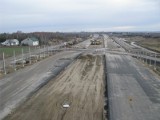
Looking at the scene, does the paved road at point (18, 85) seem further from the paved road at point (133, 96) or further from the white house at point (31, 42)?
the white house at point (31, 42)

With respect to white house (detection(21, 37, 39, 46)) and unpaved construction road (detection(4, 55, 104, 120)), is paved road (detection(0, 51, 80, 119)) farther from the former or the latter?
white house (detection(21, 37, 39, 46))

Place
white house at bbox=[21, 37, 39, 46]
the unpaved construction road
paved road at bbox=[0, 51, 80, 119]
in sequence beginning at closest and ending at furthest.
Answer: the unpaved construction road < paved road at bbox=[0, 51, 80, 119] < white house at bbox=[21, 37, 39, 46]

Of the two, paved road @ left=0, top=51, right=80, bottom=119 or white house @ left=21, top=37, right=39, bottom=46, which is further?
white house @ left=21, top=37, right=39, bottom=46

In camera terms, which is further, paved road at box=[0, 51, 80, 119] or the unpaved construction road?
paved road at box=[0, 51, 80, 119]

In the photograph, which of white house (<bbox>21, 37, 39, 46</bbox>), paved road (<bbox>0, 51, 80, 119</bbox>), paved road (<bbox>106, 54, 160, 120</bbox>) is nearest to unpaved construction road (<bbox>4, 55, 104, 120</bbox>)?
paved road (<bbox>0, 51, 80, 119</bbox>)

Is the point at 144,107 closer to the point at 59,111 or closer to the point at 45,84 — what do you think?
the point at 59,111

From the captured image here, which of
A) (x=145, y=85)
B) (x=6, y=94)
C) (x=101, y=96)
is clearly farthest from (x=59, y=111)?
(x=145, y=85)

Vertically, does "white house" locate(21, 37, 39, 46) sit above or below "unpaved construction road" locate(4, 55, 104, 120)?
below

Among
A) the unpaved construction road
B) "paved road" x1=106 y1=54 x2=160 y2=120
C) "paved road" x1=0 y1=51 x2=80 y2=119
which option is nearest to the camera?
the unpaved construction road
